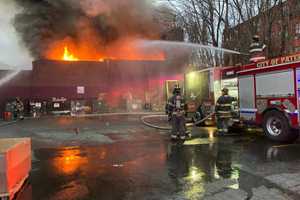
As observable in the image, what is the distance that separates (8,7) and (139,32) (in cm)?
1053

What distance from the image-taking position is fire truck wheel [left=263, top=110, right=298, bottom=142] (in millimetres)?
8086

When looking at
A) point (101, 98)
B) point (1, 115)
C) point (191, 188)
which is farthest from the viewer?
point (101, 98)

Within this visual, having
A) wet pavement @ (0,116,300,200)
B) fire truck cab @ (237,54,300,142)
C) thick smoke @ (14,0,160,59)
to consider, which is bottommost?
wet pavement @ (0,116,300,200)

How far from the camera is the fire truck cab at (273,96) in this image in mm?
7848

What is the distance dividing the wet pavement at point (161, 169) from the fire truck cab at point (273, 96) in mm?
485

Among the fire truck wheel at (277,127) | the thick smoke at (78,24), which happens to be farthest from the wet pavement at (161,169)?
the thick smoke at (78,24)

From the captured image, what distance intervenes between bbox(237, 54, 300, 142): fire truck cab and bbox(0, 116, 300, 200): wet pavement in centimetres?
49

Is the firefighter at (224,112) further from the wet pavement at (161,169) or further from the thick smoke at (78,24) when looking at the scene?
the thick smoke at (78,24)

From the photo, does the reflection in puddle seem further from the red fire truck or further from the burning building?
the burning building

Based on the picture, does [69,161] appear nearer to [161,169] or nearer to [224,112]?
[161,169]

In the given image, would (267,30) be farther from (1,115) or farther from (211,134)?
(1,115)

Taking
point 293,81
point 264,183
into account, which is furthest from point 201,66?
point 264,183

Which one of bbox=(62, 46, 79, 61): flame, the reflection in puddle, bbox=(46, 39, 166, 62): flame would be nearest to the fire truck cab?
the reflection in puddle

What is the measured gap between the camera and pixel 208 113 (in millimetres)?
11984
